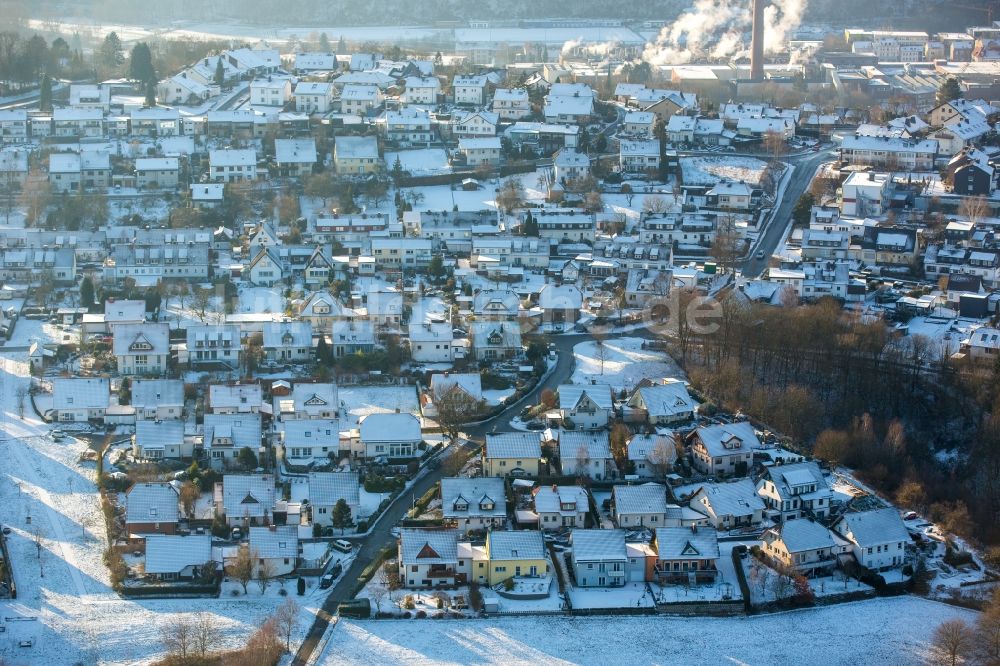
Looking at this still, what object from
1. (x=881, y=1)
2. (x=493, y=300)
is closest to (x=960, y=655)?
(x=493, y=300)

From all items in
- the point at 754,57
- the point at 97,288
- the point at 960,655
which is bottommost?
the point at 960,655

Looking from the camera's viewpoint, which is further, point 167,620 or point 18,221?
point 18,221

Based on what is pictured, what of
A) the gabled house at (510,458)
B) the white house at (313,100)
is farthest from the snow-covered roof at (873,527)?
the white house at (313,100)

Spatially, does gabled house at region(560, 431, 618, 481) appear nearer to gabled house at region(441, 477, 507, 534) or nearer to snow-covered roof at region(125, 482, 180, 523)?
gabled house at region(441, 477, 507, 534)

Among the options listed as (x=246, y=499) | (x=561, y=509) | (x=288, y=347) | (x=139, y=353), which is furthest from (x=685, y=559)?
(x=139, y=353)

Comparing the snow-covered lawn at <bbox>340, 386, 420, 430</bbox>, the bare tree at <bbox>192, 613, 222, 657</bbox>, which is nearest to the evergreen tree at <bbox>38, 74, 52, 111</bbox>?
the snow-covered lawn at <bbox>340, 386, 420, 430</bbox>

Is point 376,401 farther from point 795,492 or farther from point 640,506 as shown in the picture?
point 795,492

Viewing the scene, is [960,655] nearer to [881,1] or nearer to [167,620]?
[167,620]
